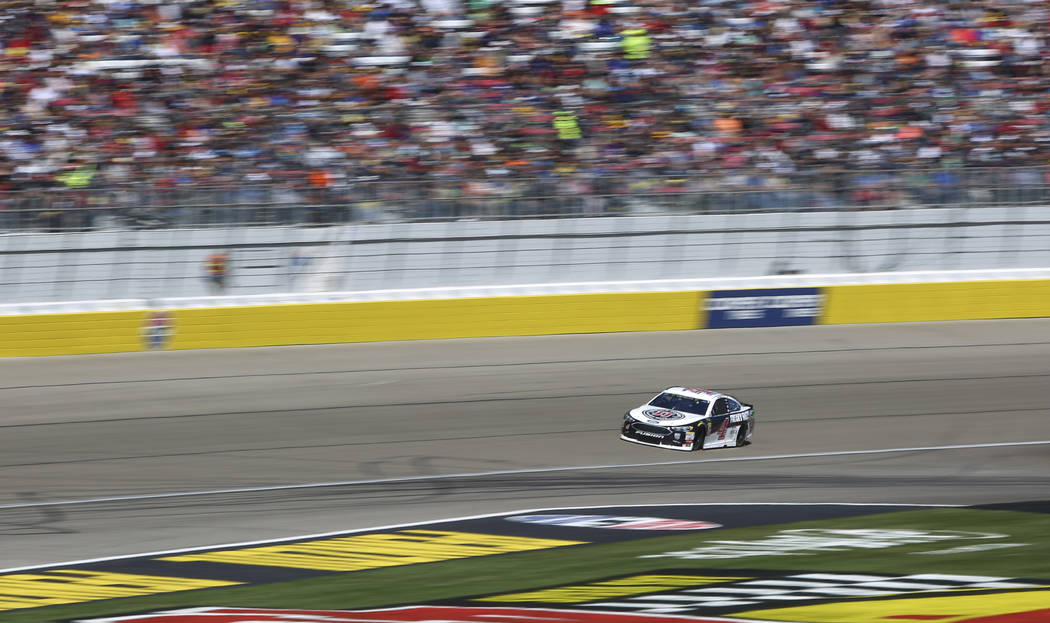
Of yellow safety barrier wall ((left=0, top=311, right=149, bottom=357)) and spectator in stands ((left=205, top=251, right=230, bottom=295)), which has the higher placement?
spectator in stands ((left=205, top=251, right=230, bottom=295))

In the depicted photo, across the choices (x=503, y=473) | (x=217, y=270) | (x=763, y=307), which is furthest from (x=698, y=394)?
(x=217, y=270)

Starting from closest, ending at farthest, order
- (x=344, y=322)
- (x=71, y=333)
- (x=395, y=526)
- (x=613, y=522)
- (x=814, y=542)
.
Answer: (x=814, y=542) < (x=395, y=526) < (x=613, y=522) < (x=71, y=333) < (x=344, y=322)

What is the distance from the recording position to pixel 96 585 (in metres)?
9.76

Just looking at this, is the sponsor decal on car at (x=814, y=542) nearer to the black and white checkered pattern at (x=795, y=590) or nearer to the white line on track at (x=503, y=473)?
the black and white checkered pattern at (x=795, y=590)

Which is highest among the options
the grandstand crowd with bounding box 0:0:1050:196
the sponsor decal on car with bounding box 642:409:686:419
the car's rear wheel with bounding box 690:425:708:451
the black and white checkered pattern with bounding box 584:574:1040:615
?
the grandstand crowd with bounding box 0:0:1050:196

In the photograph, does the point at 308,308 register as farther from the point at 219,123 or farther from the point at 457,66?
the point at 457,66

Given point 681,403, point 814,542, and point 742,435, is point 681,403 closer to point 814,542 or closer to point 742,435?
point 742,435

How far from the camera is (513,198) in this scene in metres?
19.4

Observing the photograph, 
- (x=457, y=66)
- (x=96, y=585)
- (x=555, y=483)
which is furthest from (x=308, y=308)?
(x=96, y=585)

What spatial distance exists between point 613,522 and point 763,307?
932 centimetres

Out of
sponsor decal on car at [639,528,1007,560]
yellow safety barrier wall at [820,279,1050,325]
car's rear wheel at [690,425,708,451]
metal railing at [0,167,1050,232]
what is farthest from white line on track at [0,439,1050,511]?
metal railing at [0,167,1050,232]

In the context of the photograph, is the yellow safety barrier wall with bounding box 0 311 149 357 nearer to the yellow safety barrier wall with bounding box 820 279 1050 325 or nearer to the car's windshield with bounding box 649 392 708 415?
the car's windshield with bounding box 649 392 708 415

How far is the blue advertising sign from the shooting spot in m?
20.2

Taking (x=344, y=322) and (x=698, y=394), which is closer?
(x=698, y=394)
